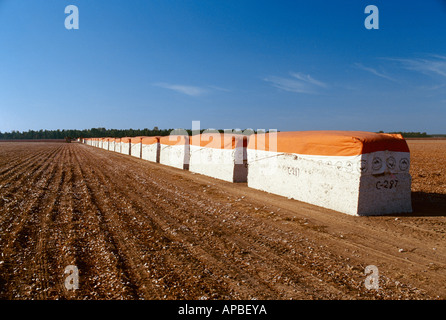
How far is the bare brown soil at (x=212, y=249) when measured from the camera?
343 cm

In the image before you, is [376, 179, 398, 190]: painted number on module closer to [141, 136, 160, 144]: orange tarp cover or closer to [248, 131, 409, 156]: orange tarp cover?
[248, 131, 409, 156]: orange tarp cover

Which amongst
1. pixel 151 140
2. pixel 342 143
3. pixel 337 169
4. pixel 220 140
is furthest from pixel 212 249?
pixel 151 140

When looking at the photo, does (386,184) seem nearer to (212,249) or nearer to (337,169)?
(337,169)

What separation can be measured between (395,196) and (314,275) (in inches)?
187

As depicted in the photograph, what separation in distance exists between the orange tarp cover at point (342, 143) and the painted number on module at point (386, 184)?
871mm

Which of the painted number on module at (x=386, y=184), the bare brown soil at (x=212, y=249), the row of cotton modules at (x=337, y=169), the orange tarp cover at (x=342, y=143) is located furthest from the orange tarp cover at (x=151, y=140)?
the painted number on module at (x=386, y=184)

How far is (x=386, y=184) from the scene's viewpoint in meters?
6.92

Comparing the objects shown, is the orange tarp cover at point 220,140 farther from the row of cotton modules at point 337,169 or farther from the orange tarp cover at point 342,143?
the orange tarp cover at point 342,143

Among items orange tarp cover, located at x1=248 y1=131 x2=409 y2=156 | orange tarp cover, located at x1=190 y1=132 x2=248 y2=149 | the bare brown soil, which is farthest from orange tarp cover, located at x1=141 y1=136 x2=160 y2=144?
orange tarp cover, located at x1=248 y1=131 x2=409 y2=156

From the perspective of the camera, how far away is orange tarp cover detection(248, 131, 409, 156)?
6758mm

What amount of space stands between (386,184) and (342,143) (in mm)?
1576

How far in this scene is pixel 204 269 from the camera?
3.96 meters

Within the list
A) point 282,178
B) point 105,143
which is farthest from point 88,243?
point 105,143

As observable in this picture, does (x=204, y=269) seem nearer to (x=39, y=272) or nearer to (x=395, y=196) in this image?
(x=39, y=272)
